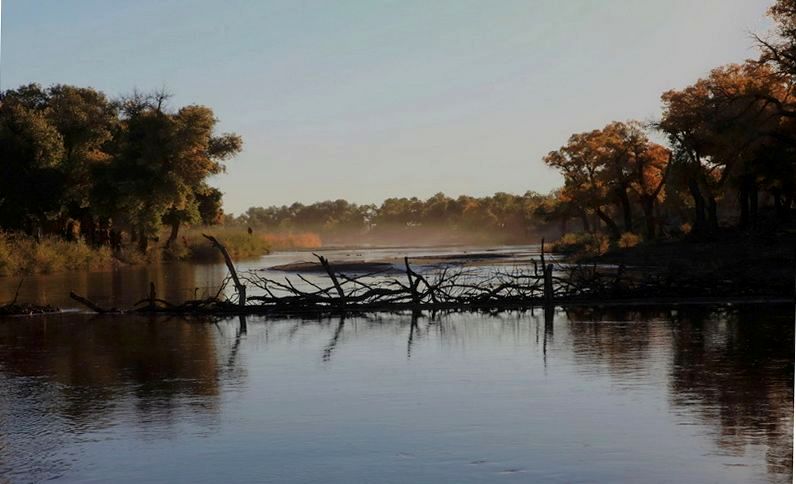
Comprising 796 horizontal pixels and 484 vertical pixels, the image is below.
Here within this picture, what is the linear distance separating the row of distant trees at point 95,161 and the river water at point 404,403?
165ft

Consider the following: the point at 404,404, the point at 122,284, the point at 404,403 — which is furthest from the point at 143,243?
the point at 404,404

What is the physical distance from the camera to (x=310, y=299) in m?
36.5

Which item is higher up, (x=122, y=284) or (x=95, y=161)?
(x=95, y=161)

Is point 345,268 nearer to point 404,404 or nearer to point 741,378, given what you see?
point 741,378

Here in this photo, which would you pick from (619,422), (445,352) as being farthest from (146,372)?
(619,422)

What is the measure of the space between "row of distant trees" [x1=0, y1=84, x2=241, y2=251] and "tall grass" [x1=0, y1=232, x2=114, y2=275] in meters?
4.28

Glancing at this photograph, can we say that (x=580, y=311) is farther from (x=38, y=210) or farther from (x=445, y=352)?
(x=38, y=210)

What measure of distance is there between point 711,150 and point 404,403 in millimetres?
56458

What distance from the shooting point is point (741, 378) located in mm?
20781

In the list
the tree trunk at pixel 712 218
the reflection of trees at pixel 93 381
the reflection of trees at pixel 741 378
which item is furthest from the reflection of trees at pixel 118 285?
the tree trunk at pixel 712 218

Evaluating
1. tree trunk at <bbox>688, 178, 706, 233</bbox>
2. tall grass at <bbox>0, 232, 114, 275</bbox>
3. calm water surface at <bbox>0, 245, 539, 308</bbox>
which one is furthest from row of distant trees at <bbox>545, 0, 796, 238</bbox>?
tall grass at <bbox>0, 232, 114, 275</bbox>

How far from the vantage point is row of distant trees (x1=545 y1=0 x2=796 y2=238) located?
59469 millimetres

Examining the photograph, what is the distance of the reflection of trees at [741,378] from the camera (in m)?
15.5

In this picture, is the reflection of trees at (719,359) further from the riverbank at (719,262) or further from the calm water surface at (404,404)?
the riverbank at (719,262)
